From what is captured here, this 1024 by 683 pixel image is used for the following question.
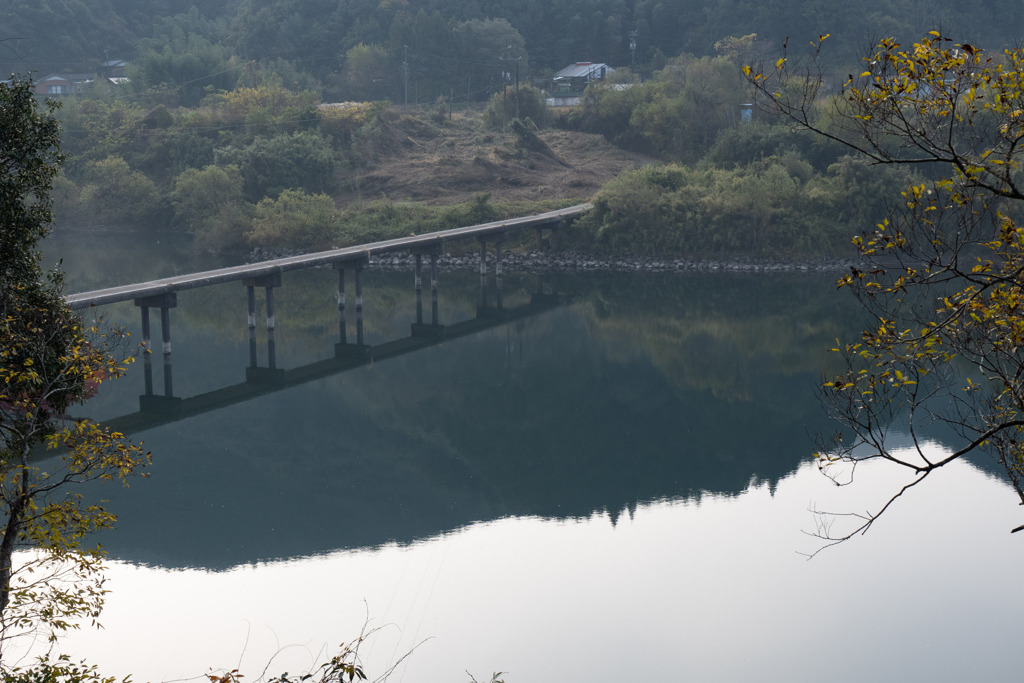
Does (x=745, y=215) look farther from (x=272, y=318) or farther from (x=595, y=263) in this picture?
(x=272, y=318)

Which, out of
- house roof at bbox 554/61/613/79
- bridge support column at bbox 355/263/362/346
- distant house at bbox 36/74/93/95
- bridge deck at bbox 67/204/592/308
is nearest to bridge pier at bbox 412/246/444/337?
bridge deck at bbox 67/204/592/308

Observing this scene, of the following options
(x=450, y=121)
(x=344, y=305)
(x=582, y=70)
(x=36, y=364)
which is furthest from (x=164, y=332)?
(x=582, y=70)

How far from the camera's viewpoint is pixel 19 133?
1012cm

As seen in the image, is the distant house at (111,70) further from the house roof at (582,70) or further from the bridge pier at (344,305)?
the bridge pier at (344,305)

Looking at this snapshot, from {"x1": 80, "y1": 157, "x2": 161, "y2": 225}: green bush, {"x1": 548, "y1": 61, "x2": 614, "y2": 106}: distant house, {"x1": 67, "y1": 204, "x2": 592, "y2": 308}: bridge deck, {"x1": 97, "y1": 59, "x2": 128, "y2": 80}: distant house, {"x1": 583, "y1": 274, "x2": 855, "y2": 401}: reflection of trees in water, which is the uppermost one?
{"x1": 97, "y1": 59, "x2": 128, "y2": 80}: distant house

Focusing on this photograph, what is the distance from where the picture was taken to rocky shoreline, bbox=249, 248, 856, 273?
46219 mm

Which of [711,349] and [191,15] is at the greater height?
[191,15]

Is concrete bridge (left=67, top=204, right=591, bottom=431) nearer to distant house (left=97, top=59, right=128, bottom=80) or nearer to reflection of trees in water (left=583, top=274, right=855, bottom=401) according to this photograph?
reflection of trees in water (left=583, top=274, right=855, bottom=401)

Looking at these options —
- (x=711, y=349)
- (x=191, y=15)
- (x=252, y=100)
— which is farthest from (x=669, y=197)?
(x=191, y=15)

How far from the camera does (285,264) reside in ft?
105

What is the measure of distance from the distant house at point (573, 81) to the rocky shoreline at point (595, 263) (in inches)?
1220

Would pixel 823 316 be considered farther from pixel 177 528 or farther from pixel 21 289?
pixel 21 289

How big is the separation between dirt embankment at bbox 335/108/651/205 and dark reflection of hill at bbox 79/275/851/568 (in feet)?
76.8

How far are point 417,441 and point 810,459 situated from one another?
877 centimetres
